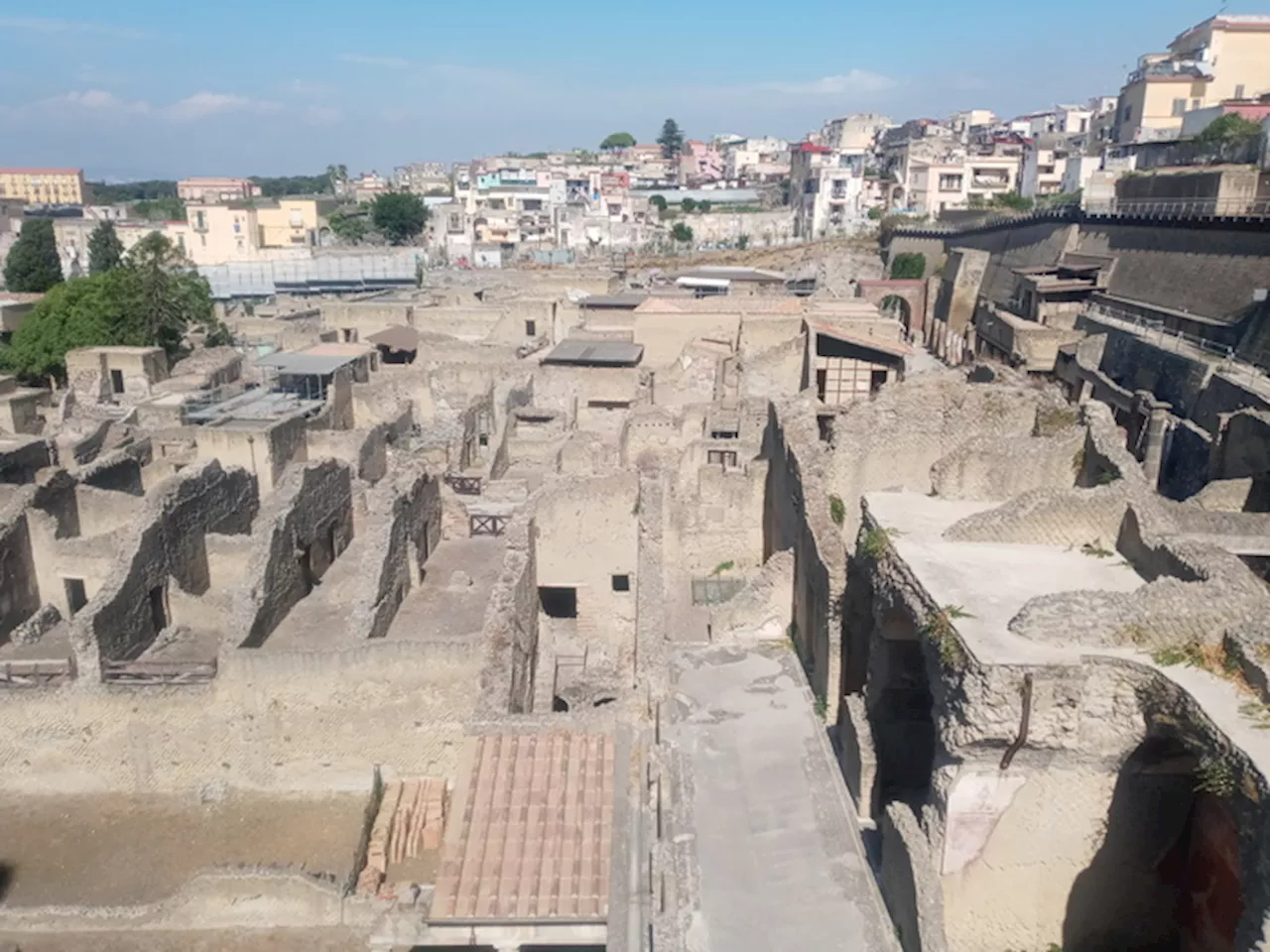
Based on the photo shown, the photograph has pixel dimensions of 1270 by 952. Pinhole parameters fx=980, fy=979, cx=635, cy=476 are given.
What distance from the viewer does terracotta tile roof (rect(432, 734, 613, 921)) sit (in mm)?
9617

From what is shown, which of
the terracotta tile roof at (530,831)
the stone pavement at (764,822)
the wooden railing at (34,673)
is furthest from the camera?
the wooden railing at (34,673)

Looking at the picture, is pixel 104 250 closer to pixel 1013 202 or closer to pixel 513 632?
pixel 1013 202

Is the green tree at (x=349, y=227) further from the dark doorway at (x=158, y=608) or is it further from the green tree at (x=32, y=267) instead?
the dark doorway at (x=158, y=608)

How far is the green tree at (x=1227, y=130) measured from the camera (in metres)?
42.9

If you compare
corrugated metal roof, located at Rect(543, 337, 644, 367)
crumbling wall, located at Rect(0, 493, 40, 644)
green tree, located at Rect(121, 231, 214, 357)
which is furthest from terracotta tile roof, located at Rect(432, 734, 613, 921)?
green tree, located at Rect(121, 231, 214, 357)

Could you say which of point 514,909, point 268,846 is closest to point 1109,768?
point 514,909

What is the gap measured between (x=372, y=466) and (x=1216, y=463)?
17.7m

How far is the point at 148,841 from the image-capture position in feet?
41.7

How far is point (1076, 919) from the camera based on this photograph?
9.00 meters

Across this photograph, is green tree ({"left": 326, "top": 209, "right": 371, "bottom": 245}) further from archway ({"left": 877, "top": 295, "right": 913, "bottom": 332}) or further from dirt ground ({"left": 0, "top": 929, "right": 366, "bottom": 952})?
dirt ground ({"left": 0, "top": 929, "right": 366, "bottom": 952})

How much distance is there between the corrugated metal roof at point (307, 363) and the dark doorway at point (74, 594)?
12417mm

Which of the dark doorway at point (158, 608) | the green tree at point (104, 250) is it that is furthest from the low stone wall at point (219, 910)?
the green tree at point (104, 250)

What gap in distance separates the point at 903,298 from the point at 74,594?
124 ft

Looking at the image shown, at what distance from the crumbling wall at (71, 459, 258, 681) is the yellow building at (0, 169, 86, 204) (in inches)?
6117
